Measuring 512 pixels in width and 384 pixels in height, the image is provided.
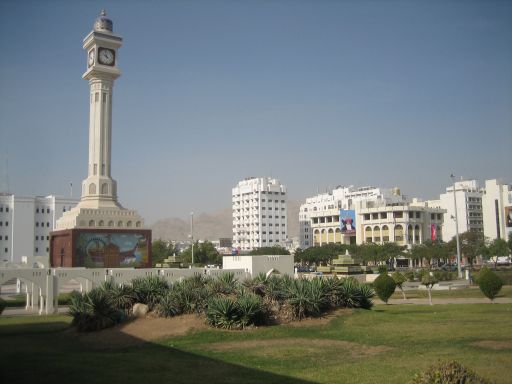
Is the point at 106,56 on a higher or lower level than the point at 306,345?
higher

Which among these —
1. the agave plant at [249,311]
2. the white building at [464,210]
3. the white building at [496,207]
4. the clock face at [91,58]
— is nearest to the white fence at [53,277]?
the agave plant at [249,311]

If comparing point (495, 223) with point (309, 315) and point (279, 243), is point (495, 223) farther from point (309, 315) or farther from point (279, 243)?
point (309, 315)

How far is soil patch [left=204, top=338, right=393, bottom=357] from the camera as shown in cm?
1609

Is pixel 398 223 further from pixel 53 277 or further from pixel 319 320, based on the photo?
pixel 319 320

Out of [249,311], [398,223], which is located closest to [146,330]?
[249,311]

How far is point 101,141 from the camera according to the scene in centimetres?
6328

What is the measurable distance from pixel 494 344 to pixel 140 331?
12.4 meters

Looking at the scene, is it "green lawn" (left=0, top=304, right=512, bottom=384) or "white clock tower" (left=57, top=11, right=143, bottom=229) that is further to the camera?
"white clock tower" (left=57, top=11, right=143, bottom=229)

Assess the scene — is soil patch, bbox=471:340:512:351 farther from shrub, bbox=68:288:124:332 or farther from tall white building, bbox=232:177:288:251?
Result: tall white building, bbox=232:177:288:251

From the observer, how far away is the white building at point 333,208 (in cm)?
12638

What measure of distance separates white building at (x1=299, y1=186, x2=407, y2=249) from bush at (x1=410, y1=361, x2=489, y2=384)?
368 ft

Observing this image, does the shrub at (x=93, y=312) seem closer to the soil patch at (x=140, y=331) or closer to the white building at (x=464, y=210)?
the soil patch at (x=140, y=331)

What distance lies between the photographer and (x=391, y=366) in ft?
45.1

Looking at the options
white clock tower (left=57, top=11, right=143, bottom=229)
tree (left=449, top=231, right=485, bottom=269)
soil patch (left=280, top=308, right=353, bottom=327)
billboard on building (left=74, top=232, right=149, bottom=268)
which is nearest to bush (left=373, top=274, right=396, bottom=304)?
soil patch (left=280, top=308, right=353, bottom=327)
